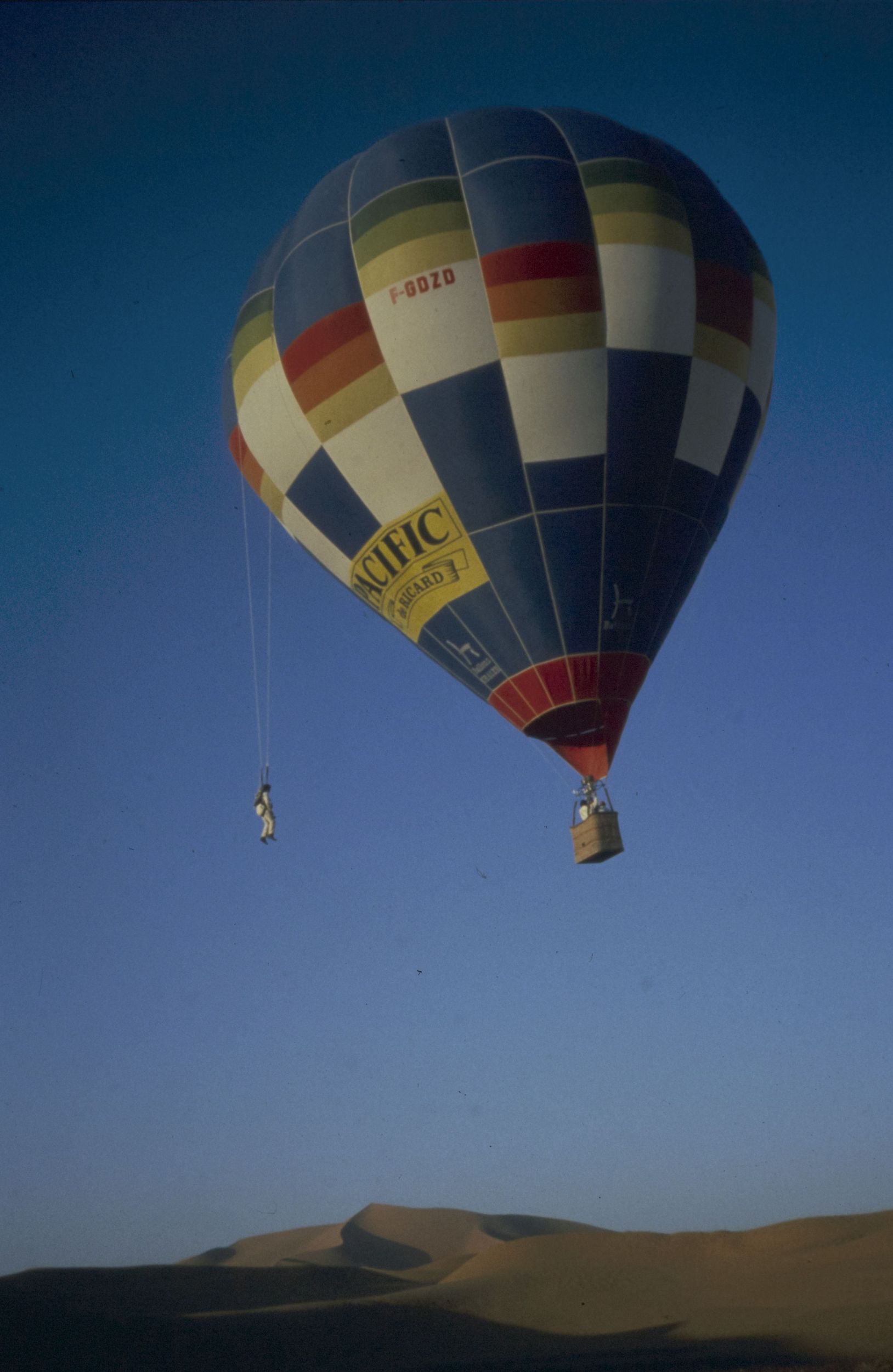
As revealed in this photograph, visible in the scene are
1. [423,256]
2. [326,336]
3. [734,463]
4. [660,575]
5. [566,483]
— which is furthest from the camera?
[734,463]

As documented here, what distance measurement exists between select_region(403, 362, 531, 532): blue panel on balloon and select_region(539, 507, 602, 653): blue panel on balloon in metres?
0.46

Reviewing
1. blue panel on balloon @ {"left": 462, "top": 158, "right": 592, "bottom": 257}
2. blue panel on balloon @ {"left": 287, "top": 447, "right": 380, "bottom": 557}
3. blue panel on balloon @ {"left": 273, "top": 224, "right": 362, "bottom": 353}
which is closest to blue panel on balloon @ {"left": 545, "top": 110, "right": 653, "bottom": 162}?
blue panel on balloon @ {"left": 462, "top": 158, "right": 592, "bottom": 257}

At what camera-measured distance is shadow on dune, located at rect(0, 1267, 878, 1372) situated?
2100cm

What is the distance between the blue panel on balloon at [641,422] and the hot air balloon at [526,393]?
3 cm

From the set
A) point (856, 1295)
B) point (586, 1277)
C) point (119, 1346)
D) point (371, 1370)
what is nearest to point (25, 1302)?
point (119, 1346)

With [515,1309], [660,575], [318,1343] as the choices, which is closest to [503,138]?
[660,575]

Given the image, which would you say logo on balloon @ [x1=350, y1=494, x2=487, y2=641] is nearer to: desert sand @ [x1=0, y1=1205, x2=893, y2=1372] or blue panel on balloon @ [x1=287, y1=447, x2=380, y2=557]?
blue panel on balloon @ [x1=287, y1=447, x2=380, y2=557]

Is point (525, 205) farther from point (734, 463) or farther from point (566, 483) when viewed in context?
point (734, 463)

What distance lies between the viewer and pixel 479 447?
14469 mm

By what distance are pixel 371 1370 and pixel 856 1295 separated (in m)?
11.0

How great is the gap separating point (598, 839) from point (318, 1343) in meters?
15.6

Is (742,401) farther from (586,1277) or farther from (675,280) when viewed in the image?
(586,1277)

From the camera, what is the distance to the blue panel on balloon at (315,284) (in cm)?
1502

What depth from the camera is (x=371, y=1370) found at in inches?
860
